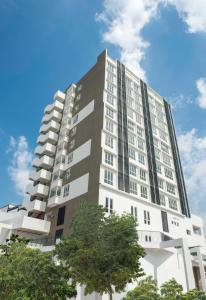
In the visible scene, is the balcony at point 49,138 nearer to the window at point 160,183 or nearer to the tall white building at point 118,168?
the tall white building at point 118,168

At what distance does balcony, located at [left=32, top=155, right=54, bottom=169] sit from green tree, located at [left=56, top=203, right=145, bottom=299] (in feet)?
86.8

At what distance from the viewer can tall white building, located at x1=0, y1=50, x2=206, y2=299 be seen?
32.0m

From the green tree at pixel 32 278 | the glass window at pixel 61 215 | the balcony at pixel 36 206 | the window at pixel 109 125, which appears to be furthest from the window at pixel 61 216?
the green tree at pixel 32 278

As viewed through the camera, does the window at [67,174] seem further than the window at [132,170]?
Yes

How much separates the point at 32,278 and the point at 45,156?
3289cm

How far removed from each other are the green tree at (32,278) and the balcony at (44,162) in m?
29.3

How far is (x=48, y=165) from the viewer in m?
46.3

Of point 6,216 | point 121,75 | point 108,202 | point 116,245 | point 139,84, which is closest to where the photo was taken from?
point 116,245

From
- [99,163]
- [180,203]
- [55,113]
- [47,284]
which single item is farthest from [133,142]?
[47,284]

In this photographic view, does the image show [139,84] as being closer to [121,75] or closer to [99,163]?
[121,75]

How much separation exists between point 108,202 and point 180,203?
17.6 metres

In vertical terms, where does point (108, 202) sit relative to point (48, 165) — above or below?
below

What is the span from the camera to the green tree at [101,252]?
18.5 m

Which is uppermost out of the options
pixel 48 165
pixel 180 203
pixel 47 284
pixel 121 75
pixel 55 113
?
pixel 121 75
